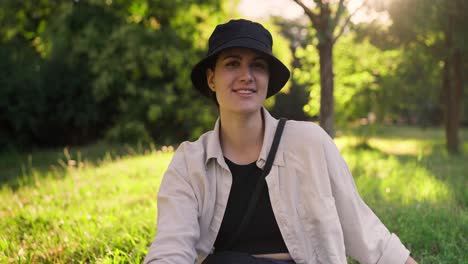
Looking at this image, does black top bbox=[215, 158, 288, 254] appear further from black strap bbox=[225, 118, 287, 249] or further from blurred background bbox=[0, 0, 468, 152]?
blurred background bbox=[0, 0, 468, 152]

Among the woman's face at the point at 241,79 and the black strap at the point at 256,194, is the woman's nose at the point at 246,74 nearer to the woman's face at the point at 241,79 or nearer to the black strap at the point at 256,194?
the woman's face at the point at 241,79

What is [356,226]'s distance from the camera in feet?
7.75

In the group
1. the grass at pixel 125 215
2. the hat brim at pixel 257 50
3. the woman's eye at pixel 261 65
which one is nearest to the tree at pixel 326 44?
the grass at pixel 125 215

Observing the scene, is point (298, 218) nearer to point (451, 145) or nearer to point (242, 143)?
point (242, 143)

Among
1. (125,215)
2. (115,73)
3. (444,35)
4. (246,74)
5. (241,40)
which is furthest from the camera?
(115,73)

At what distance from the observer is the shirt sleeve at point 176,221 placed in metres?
2.16

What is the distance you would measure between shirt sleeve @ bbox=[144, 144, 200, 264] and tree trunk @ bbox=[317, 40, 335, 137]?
3643mm

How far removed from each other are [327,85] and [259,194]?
3728mm

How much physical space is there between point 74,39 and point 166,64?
11.1 feet

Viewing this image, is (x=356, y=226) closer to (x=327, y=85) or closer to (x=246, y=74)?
(x=246, y=74)

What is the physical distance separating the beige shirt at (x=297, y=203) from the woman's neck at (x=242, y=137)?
0.29ft

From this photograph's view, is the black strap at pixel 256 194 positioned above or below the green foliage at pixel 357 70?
below

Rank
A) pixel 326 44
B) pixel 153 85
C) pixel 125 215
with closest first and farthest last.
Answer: pixel 125 215
pixel 326 44
pixel 153 85

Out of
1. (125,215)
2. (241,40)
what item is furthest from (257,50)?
(125,215)
